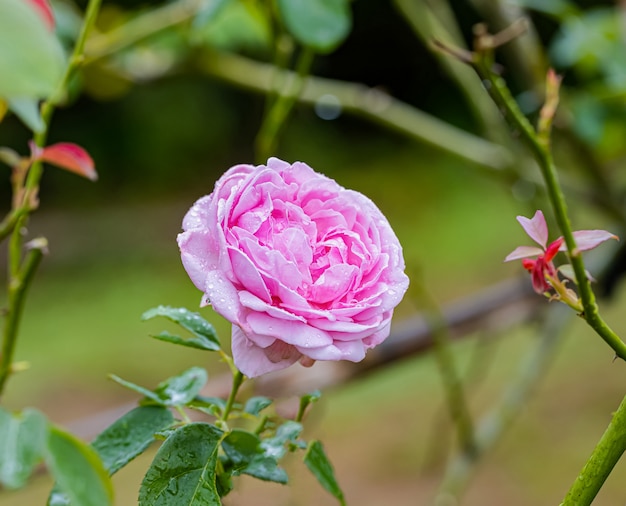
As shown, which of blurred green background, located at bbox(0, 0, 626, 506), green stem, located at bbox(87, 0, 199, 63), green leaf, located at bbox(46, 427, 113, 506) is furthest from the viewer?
blurred green background, located at bbox(0, 0, 626, 506)

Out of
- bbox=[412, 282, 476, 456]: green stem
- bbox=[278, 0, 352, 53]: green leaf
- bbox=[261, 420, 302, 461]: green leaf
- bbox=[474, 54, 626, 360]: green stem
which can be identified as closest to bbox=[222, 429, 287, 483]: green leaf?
bbox=[261, 420, 302, 461]: green leaf

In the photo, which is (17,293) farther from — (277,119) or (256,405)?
(277,119)

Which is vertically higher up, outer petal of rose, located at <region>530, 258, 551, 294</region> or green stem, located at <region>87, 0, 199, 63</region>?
green stem, located at <region>87, 0, 199, 63</region>

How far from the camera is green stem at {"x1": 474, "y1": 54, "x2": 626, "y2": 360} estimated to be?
0.74ft

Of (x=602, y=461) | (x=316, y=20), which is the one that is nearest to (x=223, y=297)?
(x=602, y=461)

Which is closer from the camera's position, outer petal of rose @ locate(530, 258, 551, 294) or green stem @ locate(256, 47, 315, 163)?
outer petal of rose @ locate(530, 258, 551, 294)

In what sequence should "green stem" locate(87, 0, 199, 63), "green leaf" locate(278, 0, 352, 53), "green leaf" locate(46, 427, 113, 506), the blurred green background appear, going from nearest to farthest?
"green leaf" locate(46, 427, 113, 506)
"green leaf" locate(278, 0, 352, 53)
"green stem" locate(87, 0, 199, 63)
the blurred green background

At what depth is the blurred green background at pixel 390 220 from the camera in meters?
1.25

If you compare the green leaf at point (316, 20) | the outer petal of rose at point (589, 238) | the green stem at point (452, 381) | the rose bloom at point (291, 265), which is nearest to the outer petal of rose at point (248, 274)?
the rose bloom at point (291, 265)

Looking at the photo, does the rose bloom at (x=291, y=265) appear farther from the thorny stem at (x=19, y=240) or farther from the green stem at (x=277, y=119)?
the green stem at (x=277, y=119)

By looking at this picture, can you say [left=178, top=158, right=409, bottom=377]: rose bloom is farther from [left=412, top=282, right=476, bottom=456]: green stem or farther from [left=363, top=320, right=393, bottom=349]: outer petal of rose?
[left=412, top=282, right=476, bottom=456]: green stem

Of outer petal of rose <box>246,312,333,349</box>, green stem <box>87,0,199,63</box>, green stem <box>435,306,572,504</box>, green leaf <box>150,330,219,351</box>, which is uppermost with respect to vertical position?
green stem <box>87,0,199,63</box>

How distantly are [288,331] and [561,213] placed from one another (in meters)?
0.09

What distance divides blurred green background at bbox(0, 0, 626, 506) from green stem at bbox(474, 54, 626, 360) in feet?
0.50
